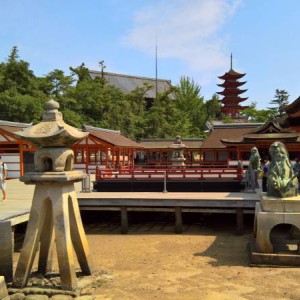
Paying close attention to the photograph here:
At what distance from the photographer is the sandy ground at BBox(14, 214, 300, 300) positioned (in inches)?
324

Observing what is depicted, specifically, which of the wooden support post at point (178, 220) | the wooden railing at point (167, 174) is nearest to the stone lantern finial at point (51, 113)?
the wooden support post at point (178, 220)

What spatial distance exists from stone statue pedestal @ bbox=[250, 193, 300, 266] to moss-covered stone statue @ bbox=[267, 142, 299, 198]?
0.18 m

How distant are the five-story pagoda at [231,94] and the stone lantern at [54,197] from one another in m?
52.4

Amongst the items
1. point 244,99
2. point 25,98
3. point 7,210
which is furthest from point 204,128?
point 7,210

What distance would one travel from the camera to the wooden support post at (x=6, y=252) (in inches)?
353

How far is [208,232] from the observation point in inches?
547

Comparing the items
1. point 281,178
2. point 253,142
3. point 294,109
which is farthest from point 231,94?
point 281,178

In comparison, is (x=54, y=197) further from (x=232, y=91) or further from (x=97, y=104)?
(x=232, y=91)

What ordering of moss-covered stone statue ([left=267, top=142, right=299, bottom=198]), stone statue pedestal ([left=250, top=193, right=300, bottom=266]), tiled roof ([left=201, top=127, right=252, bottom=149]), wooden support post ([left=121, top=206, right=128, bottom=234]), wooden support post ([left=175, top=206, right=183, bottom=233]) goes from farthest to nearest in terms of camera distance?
tiled roof ([left=201, top=127, right=252, bottom=149]) < wooden support post ([left=121, top=206, right=128, bottom=234]) < wooden support post ([left=175, top=206, right=183, bottom=233]) < moss-covered stone statue ([left=267, top=142, right=299, bottom=198]) < stone statue pedestal ([left=250, top=193, right=300, bottom=266])

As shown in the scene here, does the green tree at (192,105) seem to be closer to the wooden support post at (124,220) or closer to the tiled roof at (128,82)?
the tiled roof at (128,82)

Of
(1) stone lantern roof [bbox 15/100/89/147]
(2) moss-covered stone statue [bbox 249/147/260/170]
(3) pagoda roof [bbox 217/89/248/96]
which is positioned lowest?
(2) moss-covered stone statue [bbox 249/147/260/170]

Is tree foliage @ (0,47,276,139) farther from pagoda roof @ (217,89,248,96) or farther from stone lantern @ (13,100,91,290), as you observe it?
stone lantern @ (13,100,91,290)

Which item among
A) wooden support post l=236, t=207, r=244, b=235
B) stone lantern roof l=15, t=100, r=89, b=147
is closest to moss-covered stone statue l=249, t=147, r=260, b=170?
wooden support post l=236, t=207, r=244, b=235

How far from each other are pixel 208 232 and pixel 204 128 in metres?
41.4
